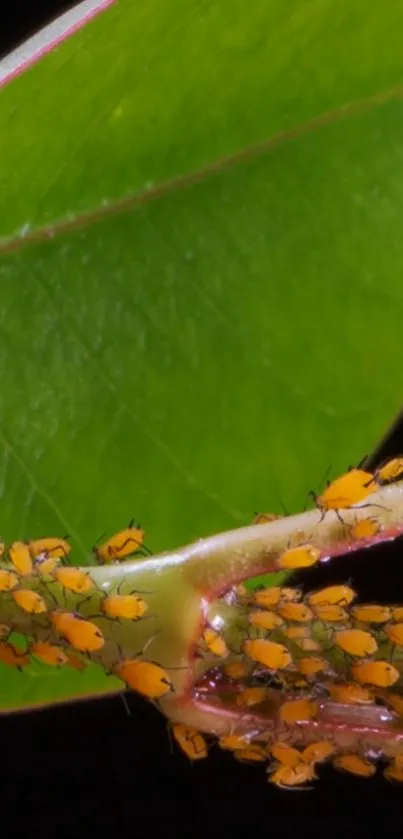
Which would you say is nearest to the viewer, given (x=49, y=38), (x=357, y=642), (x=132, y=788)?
(x=357, y=642)

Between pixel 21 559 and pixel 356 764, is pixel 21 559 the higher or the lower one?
the higher one

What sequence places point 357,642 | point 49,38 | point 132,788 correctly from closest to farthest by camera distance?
point 357,642
point 49,38
point 132,788

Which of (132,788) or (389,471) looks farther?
(132,788)

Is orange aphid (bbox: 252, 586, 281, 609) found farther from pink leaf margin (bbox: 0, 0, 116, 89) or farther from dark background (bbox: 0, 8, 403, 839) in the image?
dark background (bbox: 0, 8, 403, 839)

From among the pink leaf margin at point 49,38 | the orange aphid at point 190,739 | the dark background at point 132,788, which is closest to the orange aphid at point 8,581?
the orange aphid at point 190,739

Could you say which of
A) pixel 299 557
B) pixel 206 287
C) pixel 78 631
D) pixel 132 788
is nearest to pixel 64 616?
pixel 78 631

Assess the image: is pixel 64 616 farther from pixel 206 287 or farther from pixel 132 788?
pixel 132 788
